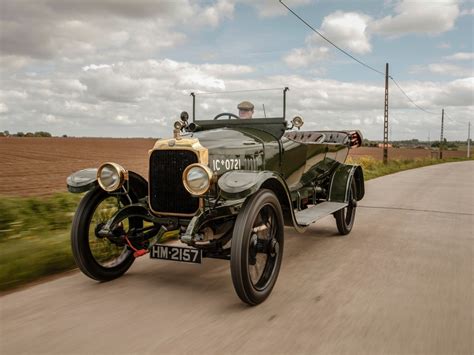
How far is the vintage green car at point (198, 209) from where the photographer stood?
11.5 ft

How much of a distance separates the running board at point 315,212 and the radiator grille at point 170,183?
1.25m

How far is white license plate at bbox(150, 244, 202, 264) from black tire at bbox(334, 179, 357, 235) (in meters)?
2.96

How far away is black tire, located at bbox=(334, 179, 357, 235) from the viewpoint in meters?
6.04

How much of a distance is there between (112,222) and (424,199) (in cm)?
786

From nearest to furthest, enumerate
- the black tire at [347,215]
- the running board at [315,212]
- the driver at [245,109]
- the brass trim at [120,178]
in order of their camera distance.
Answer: the brass trim at [120,178] < the running board at [315,212] < the driver at [245,109] < the black tire at [347,215]

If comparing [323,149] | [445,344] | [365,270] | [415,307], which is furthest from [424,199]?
[445,344]

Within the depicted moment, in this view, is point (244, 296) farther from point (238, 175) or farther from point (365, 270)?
point (365, 270)


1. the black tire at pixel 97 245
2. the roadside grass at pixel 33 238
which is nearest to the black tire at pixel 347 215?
the black tire at pixel 97 245

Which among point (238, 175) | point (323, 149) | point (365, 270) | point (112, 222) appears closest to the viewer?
point (238, 175)

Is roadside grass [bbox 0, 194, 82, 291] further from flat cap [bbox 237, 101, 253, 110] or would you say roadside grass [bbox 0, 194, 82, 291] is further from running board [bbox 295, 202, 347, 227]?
flat cap [bbox 237, 101, 253, 110]

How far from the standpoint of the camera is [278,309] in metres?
3.38

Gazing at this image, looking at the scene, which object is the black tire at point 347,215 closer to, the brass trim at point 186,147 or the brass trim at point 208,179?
the brass trim at point 186,147

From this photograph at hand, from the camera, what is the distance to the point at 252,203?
3.51 metres

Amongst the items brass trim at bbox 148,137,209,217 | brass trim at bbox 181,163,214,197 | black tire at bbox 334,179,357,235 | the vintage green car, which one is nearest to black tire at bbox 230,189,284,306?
the vintage green car
